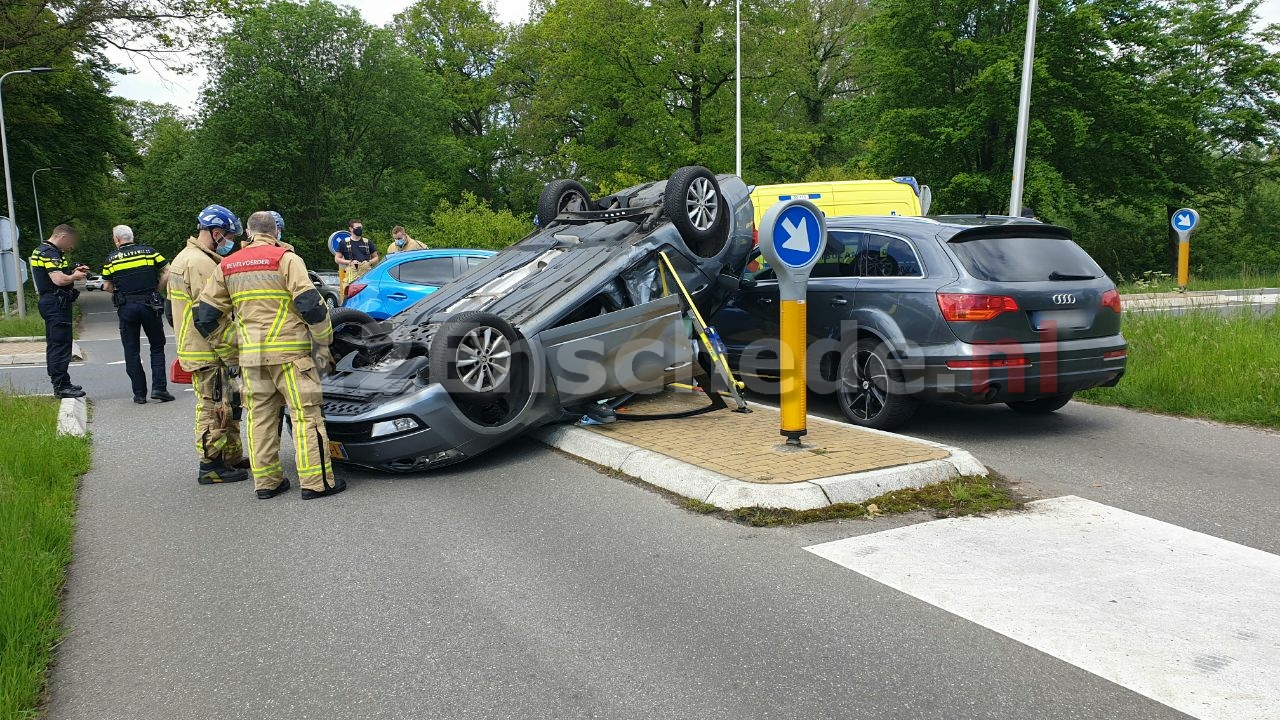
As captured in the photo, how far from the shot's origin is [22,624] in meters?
3.45

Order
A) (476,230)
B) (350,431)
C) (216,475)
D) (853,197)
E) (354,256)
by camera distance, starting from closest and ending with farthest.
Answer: (350,431) < (216,475) < (853,197) < (354,256) < (476,230)

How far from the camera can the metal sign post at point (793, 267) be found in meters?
5.48

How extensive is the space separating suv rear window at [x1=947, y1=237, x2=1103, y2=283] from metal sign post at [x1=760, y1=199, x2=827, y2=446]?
157 cm

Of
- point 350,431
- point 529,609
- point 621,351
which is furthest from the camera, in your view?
point 621,351

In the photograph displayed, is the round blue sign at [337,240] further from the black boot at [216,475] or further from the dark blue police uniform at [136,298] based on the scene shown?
the black boot at [216,475]

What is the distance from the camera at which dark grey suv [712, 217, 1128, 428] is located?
20.7 feet

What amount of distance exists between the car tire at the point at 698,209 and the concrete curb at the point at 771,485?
204 cm

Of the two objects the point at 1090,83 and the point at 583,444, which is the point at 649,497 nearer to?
the point at 583,444

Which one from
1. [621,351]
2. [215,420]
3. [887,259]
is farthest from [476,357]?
[887,259]

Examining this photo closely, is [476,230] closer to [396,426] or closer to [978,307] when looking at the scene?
[396,426]

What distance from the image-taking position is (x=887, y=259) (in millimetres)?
7047

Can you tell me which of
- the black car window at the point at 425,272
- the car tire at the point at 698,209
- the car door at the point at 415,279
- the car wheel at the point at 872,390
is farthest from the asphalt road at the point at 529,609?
the black car window at the point at 425,272

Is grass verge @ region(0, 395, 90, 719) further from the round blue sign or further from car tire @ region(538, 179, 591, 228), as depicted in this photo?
the round blue sign

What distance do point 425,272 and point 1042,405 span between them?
336 inches
